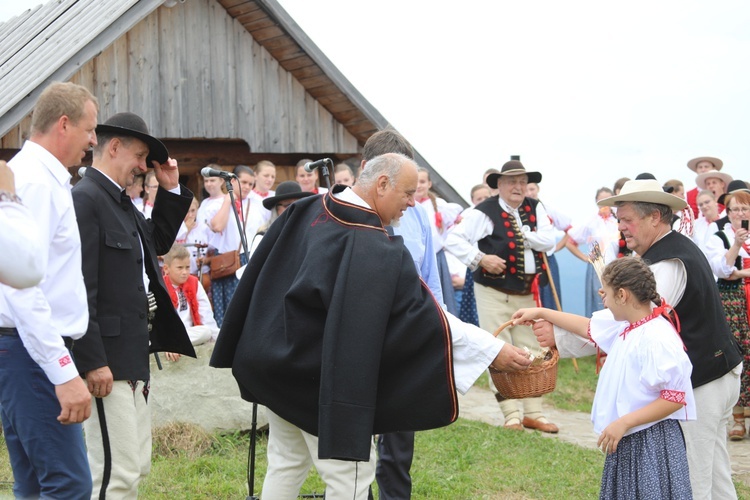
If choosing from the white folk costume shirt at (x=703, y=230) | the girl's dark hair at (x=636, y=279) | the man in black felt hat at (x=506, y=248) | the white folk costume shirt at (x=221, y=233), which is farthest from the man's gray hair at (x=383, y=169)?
the white folk costume shirt at (x=703, y=230)

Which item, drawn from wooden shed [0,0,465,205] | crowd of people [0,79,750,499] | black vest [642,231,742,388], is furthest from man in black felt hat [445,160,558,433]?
wooden shed [0,0,465,205]

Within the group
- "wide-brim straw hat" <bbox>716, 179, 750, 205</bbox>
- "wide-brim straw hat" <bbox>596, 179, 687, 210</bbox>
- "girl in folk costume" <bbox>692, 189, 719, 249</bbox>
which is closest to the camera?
"wide-brim straw hat" <bbox>596, 179, 687, 210</bbox>

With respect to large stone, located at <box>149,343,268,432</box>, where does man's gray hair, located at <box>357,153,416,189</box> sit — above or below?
above

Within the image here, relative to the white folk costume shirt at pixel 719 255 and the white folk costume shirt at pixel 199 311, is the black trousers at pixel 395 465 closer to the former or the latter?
the white folk costume shirt at pixel 199 311

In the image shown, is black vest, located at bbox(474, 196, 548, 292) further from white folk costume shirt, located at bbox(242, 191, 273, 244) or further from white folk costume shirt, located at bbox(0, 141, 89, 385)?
white folk costume shirt, located at bbox(0, 141, 89, 385)

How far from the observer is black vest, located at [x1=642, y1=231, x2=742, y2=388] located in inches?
172

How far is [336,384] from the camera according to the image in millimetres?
3467

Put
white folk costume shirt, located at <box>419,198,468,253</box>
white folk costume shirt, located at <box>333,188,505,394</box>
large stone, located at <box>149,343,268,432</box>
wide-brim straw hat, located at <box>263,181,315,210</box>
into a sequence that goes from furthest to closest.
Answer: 1. white folk costume shirt, located at <box>419,198,468,253</box>
2. large stone, located at <box>149,343,268,432</box>
3. wide-brim straw hat, located at <box>263,181,315,210</box>
4. white folk costume shirt, located at <box>333,188,505,394</box>

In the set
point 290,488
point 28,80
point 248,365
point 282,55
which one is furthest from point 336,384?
point 282,55

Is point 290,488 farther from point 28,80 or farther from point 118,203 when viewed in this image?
point 28,80

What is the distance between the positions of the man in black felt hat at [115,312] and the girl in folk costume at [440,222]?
18.4ft

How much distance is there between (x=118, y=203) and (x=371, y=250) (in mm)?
1325

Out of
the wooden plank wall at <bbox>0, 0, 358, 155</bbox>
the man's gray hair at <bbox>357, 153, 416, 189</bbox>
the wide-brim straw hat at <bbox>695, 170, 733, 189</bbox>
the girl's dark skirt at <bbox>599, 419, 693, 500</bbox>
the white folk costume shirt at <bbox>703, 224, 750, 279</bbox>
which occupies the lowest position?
the girl's dark skirt at <bbox>599, 419, 693, 500</bbox>

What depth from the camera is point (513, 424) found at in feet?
25.2
